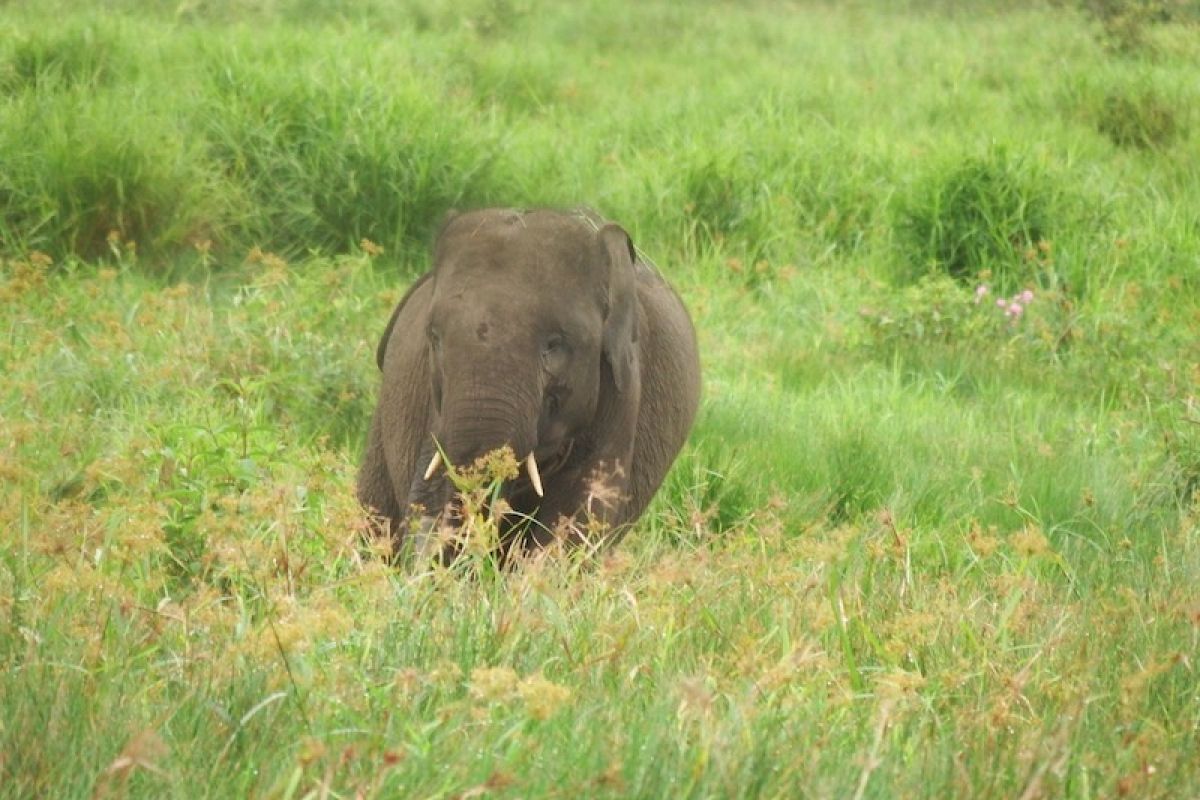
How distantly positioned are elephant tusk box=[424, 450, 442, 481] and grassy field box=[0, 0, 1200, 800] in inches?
10.5

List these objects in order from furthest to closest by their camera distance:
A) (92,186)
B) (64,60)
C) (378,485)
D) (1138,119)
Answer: (1138,119) → (64,60) → (92,186) → (378,485)

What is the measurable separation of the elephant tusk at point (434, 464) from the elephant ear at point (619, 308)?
1.99ft

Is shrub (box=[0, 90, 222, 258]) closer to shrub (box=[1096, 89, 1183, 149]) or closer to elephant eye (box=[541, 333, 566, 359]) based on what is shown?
elephant eye (box=[541, 333, 566, 359])

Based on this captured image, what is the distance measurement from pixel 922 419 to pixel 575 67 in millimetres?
6446

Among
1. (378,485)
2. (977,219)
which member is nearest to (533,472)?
(378,485)

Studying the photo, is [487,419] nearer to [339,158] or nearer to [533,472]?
[533,472]

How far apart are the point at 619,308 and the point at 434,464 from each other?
930 millimetres

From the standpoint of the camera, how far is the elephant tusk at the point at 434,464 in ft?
17.0

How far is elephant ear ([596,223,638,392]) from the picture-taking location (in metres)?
5.86

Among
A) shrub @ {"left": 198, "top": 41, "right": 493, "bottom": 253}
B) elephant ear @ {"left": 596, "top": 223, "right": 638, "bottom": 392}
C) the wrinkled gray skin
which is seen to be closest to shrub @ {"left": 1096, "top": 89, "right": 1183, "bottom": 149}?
shrub @ {"left": 198, "top": 41, "right": 493, "bottom": 253}

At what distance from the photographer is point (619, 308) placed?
5887mm

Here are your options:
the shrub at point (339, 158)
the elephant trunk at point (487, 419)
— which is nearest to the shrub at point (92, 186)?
the shrub at point (339, 158)

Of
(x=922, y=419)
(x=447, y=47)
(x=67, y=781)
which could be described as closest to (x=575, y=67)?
(x=447, y=47)

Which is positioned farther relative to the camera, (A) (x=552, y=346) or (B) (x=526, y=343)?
(A) (x=552, y=346)
